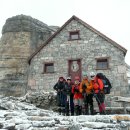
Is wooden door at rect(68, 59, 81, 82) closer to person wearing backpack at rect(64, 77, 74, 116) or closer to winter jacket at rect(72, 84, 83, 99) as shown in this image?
person wearing backpack at rect(64, 77, 74, 116)

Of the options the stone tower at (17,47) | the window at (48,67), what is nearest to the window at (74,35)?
the window at (48,67)

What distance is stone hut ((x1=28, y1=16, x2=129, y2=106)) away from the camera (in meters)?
17.2

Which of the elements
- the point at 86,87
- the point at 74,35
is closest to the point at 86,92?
the point at 86,87

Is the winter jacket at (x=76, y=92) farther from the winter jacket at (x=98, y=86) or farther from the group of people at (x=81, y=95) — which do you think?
the winter jacket at (x=98, y=86)

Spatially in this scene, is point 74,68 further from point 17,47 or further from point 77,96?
point 17,47

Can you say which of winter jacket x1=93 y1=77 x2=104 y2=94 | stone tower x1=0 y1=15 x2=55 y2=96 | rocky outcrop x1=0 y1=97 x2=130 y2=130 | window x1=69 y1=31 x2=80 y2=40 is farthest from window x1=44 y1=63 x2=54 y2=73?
stone tower x1=0 y1=15 x2=55 y2=96

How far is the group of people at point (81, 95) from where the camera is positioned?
9992mm

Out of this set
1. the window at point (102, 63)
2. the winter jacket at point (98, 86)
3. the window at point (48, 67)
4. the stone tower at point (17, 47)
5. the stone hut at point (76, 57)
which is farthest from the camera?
the stone tower at point (17, 47)

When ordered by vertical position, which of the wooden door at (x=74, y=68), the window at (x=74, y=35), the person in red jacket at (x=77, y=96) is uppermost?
the window at (x=74, y=35)

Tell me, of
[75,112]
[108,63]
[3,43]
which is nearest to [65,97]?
[75,112]

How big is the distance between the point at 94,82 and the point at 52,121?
3.18 m

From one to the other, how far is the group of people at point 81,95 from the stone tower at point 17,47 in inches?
731

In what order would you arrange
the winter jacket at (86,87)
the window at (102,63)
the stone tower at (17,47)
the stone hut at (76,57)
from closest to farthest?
the winter jacket at (86,87), the stone hut at (76,57), the window at (102,63), the stone tower at (17,47)

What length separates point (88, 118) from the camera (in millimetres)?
8031
